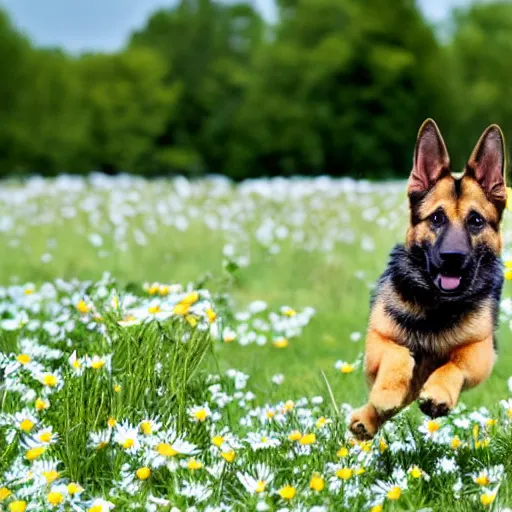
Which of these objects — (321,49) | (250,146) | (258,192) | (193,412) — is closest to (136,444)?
(193,412)

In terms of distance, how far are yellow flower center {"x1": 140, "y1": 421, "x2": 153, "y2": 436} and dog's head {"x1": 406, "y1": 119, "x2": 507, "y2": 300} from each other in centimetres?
140

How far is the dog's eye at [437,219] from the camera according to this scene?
3857 mm

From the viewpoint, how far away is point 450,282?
3.80m

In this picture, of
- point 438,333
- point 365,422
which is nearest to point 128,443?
point 365,422

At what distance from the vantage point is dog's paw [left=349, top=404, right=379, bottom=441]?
12.8 feet

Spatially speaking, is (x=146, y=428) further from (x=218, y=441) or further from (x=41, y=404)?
(x=41, y=404)

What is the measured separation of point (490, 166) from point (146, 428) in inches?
75.5

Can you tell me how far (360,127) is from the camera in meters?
32.1

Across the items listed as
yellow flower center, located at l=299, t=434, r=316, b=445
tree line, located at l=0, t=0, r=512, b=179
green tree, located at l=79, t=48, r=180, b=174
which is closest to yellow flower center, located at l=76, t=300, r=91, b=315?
yellow flower center, located at l=299, t=434, r=316, b=445

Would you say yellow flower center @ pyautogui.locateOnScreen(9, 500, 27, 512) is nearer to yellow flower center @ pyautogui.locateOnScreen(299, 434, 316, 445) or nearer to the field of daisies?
the field of daisies

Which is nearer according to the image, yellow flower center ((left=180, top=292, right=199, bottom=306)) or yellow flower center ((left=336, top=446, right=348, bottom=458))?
yellow flower center ((left=336, top=446, right=348, bottom=458))

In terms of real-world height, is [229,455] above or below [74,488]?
above

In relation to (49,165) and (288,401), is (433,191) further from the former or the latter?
(49,165)

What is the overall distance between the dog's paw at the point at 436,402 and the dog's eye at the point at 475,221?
2.41ft
